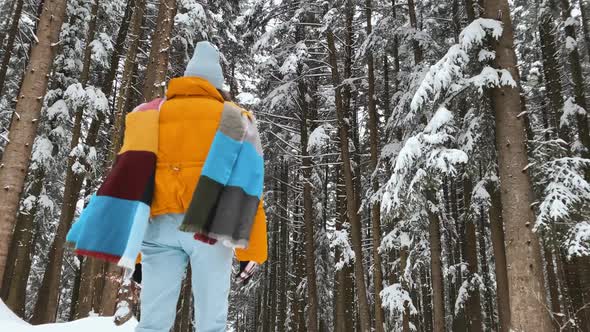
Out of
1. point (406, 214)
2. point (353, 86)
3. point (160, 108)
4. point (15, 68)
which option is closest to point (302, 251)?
point (353, 86)

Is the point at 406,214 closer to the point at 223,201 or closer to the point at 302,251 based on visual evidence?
the point at 223,201

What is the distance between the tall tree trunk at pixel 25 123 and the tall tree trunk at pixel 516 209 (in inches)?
291

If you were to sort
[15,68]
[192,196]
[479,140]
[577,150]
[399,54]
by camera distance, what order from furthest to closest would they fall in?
1. [15,68]
2. [399,54]
3. [577,150]
4. [479,140]
5. [192,196]

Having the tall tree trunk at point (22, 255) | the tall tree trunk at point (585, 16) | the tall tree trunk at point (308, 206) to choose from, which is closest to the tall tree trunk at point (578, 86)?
the tall tree trunk at point (585, 16)

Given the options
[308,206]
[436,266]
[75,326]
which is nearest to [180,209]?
[75,326]

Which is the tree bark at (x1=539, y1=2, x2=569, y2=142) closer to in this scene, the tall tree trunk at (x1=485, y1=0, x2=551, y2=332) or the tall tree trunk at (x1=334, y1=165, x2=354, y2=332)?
the tall tree trunk at (x1=334, y1=165, x2=354, y2=332)

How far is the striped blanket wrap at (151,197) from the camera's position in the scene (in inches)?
96.5

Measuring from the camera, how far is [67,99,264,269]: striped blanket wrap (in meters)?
2.45

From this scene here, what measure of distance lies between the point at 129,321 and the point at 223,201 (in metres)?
3.86

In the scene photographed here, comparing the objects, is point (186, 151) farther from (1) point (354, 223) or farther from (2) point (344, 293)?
(2) point (344, 293)

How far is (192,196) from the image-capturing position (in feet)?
8.20

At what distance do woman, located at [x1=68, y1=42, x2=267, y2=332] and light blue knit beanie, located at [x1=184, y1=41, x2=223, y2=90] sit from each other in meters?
0.26

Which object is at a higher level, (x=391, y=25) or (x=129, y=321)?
(x=391, y=25)

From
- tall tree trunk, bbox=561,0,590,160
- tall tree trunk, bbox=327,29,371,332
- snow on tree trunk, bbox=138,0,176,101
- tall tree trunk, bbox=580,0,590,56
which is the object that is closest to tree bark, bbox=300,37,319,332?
tall tree trunk, bbox=327,29,371,332
